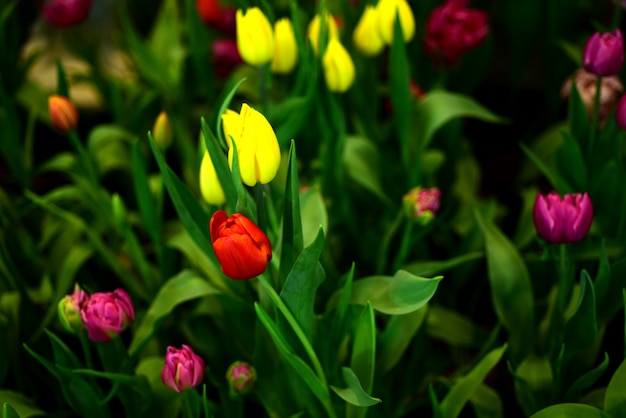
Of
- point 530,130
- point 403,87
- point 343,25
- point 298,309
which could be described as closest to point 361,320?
point 298,309

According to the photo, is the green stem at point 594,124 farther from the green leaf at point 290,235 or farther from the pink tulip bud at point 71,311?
the pink tulip bud at point 71,311

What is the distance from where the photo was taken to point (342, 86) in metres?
0.81

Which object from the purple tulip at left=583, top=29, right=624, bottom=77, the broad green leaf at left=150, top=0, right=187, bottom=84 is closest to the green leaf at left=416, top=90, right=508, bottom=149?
the purple tulip at left=583, top=29, right=624, bottom=77

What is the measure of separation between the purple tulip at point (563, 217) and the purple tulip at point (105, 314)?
1.13 feet

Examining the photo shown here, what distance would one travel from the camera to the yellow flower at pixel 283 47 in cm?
81

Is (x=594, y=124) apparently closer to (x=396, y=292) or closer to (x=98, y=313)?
(x=396, y=292)

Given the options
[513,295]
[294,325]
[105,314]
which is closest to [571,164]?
[513,295]

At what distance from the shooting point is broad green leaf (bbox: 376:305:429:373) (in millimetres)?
A: 773

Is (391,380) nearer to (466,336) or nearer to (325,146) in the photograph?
(466,336)

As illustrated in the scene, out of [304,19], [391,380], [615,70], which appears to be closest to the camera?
[615,70]

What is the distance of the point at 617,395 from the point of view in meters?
0.67

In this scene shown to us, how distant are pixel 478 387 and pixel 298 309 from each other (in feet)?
0.80

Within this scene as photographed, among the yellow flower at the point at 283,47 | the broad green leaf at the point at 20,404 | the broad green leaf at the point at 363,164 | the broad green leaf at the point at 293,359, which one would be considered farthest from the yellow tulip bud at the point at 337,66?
the broad green leaf at the point at 20,404

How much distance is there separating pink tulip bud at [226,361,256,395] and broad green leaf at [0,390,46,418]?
203 mm
